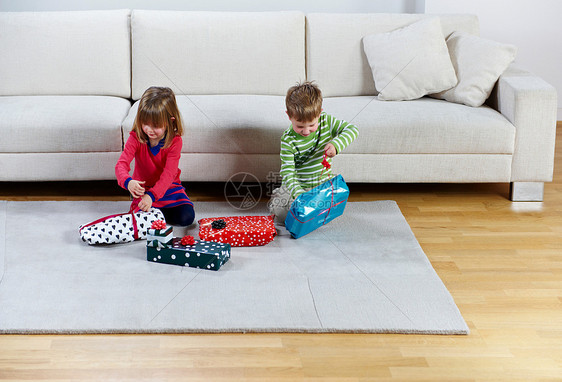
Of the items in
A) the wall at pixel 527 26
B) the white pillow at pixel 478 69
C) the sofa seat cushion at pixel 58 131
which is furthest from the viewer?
the wall at pixel 527 26

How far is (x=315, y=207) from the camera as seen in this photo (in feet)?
7.89

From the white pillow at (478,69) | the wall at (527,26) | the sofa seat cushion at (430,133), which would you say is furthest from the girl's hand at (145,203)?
the wall at (527,26)

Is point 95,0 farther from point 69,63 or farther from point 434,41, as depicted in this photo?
point 434,41

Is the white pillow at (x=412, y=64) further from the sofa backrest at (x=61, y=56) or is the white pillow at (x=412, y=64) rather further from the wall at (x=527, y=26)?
the sofa backrest at (x=61, y=56)

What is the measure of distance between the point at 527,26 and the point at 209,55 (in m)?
2.08

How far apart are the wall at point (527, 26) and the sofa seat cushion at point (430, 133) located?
4.18 feet

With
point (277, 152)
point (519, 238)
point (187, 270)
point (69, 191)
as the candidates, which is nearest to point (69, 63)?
point (69, 191)

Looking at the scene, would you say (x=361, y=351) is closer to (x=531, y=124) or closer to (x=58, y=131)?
(x=531, y=124)

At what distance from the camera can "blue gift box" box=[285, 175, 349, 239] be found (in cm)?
239

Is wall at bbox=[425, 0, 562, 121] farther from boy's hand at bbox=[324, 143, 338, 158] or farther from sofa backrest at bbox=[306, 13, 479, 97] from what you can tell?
boy's hand at bbox=[324, 143, 338, 158]

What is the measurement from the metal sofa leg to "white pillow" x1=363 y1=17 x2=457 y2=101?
1.89 ft

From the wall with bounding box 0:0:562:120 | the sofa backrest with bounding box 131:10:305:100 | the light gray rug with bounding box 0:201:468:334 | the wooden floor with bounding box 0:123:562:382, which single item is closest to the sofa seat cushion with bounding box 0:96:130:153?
the light gray rug with bounding box 0:201:468:334

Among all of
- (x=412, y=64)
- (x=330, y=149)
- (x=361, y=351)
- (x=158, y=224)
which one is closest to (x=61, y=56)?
(x=158, y=224)

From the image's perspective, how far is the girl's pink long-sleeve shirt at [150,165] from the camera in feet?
8.16
